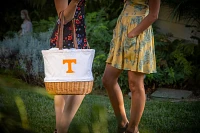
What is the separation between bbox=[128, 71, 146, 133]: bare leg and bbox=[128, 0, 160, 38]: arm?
1.01 feet

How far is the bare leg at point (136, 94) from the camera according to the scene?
343 cm

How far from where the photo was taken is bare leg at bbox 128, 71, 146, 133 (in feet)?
11.2

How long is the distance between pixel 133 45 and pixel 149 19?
0.79ft

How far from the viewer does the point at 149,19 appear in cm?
329

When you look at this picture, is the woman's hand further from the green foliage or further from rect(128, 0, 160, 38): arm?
the green foliage

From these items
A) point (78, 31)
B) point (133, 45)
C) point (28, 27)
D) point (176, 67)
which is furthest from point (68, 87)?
point (28, 27)

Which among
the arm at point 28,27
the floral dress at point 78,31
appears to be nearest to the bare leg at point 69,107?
the floral dress at point 78,31

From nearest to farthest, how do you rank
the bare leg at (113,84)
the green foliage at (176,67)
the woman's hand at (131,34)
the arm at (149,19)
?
the arm at (149,19) → the woman's hand at (131,34) → the bare leg at (113,84) → the green foliage at (176,67)

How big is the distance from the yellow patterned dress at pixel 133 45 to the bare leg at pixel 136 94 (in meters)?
0.07

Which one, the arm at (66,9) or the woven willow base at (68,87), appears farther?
the arm at (66,9)

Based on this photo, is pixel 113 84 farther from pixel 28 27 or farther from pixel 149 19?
pixel 28 27

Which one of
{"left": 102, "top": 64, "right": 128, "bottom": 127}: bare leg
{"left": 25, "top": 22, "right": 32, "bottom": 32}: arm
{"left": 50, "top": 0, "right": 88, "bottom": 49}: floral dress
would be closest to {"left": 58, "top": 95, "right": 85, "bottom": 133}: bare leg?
{"left": 102, "top": 64, "right": 128, "bottom": 127}: bare leg

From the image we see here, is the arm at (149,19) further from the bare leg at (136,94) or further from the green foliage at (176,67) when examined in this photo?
the green foliage at (176,67)

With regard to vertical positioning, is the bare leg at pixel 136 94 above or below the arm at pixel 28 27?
above
